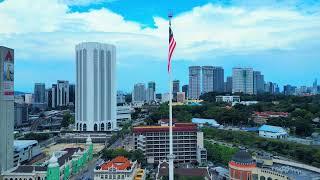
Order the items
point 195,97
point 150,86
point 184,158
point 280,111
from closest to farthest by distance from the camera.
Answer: point 184,158, point 280,111, point 195,97, point 150,86

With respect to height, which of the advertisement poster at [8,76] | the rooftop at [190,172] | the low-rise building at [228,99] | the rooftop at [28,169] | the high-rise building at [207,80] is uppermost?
the high-rise building at [207,80]

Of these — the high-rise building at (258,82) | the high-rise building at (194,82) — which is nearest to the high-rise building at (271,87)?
the high-rise building at (258,82)

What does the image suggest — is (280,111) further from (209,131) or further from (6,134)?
(6,134)

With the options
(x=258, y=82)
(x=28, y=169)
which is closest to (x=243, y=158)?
(x=28, y=169)

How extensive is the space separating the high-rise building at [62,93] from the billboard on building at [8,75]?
54707 mm

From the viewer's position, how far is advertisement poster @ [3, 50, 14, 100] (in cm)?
2267

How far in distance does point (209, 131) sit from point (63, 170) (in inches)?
649

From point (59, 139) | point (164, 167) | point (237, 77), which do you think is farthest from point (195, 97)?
point (164, 167)

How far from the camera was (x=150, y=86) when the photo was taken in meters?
101

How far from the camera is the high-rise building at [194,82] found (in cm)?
8388

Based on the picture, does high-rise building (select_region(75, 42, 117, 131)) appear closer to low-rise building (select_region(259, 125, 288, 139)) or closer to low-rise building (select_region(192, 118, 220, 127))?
low-rise building (select_region(192, 118, 220, 127))

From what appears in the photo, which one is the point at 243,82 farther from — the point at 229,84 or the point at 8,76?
the point at 8,76

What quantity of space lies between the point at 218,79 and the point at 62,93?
35580mm

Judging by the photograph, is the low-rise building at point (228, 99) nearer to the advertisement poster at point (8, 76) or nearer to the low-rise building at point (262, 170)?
the low-rise building at point (262, 170)
